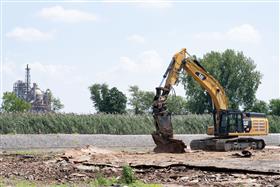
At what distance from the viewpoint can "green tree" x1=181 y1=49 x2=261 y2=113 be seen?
8538cm

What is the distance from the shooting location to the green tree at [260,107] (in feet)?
275

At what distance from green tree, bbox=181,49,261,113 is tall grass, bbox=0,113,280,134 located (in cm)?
3479

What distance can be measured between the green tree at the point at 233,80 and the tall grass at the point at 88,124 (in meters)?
34.8

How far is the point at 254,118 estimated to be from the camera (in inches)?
1096

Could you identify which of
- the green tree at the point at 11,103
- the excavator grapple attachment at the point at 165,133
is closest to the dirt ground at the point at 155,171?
the excavator grapple attachment at the point at 165,133

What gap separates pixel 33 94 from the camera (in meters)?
100

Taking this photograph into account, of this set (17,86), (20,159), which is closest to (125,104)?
(17,86)

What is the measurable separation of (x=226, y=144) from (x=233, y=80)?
60743 mm

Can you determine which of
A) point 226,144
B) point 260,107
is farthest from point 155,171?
point 260,107

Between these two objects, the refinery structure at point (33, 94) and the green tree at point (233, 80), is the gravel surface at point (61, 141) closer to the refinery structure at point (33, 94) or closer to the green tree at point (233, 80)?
the green tree at point (233, 80)

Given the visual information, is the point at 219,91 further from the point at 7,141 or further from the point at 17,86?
the point at 17,86

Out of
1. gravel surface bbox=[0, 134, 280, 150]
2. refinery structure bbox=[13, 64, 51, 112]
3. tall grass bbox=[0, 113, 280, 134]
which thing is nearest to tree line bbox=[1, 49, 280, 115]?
refinery structure bbox=[13, 64, 51, 112]

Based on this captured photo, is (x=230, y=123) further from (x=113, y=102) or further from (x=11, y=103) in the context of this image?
(x=11, y=103)

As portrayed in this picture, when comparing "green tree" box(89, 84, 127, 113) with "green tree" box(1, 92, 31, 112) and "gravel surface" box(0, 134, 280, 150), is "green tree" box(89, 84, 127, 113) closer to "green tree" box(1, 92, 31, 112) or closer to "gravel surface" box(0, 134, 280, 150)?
"green tree" box(1, 92, 31, 112)
